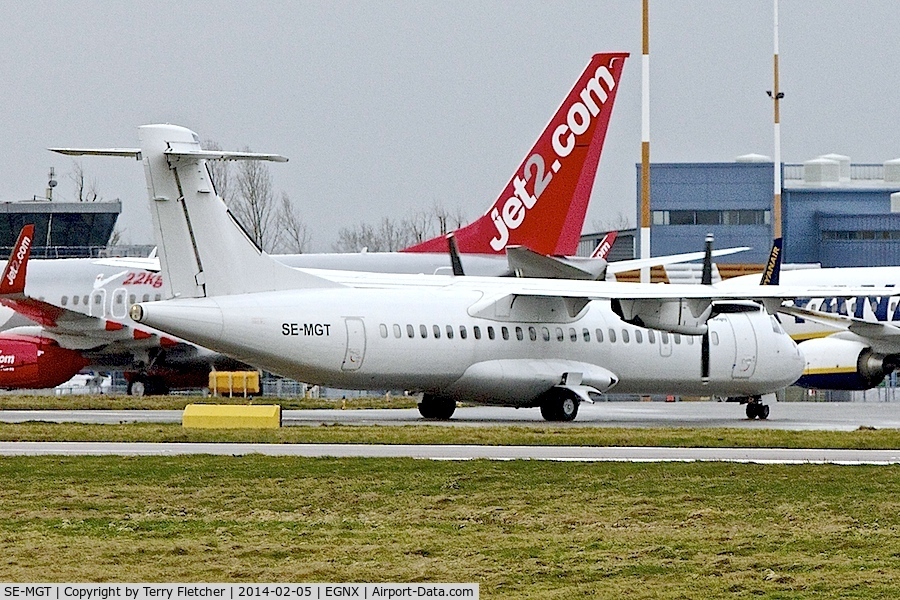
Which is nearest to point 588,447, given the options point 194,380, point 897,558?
point 897,558

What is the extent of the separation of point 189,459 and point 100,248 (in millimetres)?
51134

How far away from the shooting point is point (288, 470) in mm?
19047

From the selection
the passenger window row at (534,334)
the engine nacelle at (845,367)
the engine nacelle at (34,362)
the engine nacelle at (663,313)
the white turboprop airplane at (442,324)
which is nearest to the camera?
the white turboprop airplane at (442,324)

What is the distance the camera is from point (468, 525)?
593 inches

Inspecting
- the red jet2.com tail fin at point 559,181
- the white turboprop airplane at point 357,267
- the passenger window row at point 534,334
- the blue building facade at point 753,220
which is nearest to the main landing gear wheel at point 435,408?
the passenger window row at point 534,334

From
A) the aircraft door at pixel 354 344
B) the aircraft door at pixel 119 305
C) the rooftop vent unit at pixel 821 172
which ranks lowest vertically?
the aircraft door at pixel 354 344

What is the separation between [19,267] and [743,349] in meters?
17.3

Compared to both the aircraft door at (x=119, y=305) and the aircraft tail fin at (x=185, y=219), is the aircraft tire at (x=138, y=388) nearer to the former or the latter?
the aircraft door at (x=119, y=305)

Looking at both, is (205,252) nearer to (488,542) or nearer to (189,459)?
(189,459)

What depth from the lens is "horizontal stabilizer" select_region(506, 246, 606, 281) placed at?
113 feet

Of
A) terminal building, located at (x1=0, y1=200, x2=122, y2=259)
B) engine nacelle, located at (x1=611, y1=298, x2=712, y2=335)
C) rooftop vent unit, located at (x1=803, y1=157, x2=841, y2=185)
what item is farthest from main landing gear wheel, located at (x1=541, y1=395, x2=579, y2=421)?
rooftop vent unit, located at (x1=803, y1=157, x2=841, y2=185)

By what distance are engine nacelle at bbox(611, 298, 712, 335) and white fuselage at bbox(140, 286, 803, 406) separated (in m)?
1.08

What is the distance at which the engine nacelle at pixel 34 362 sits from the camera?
1652 inches

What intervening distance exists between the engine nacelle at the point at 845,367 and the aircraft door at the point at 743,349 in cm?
815
